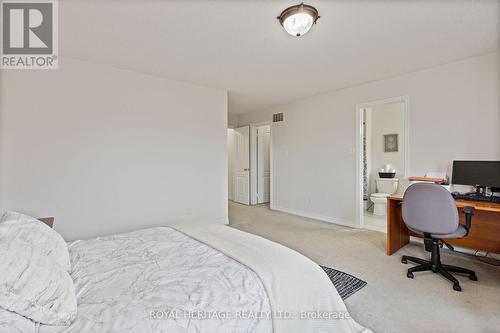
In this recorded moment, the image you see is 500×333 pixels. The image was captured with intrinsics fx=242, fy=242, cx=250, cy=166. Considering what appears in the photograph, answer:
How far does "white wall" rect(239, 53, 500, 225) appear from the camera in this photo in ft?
9.52

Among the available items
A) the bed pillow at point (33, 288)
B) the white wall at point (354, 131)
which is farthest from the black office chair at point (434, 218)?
the bed pillow at point (33, 288)

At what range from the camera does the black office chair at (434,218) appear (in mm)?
2223

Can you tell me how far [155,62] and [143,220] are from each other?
2.16 m

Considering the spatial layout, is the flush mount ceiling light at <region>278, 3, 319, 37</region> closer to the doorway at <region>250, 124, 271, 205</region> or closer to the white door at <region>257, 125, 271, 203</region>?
the doorway at <region>250, 124, 271, 205</region>

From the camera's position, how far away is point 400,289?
2166mm

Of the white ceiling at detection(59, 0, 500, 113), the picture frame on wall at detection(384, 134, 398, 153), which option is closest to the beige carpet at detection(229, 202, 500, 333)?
the picture frame on wall at detection(384, 134, 398, 153)

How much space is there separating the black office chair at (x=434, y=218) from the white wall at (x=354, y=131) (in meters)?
1.21

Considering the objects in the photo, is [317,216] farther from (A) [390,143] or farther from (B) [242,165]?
(B) [242,165]

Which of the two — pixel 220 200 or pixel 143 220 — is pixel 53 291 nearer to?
pixel 143 220

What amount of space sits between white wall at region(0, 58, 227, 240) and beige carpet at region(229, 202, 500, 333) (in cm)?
165

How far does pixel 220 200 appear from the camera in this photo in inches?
169

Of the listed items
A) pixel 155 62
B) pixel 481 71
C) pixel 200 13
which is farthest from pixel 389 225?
pixel 155 62

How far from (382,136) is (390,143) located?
0.23m
